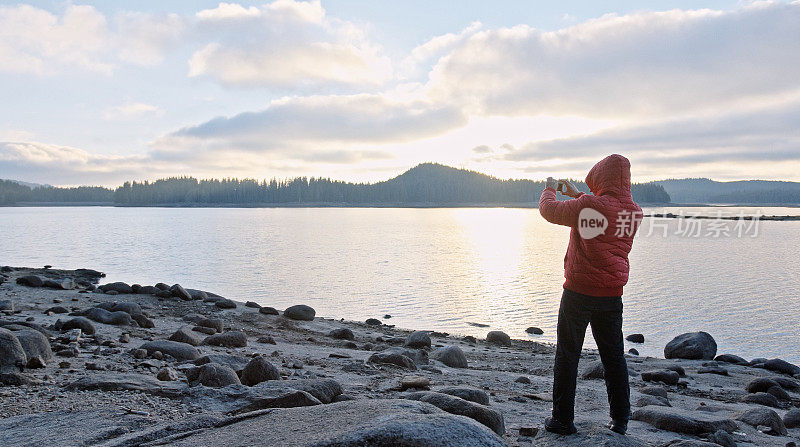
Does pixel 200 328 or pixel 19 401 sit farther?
pixel 200 328

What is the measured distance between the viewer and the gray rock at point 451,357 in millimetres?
10828

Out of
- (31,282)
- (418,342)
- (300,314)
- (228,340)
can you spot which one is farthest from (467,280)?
(228,340)

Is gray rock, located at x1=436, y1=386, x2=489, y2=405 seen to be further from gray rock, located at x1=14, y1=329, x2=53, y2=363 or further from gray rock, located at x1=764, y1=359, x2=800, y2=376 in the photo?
gray rock, located at x1=764, y1=359, x2=800, y2=376

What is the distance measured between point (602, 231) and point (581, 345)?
3.68ft

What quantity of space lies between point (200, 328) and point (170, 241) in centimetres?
4598

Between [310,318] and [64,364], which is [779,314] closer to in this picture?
[310,318]

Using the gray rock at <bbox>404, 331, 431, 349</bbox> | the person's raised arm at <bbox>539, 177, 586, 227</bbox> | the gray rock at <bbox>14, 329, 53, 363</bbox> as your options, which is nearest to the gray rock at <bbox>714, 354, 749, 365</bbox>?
the gray rock at <bbox>404, 331, 431, 349</bbox>

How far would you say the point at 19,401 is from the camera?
574 centimetres

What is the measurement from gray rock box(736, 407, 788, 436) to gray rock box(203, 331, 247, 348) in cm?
804

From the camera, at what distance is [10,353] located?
6.68 metres

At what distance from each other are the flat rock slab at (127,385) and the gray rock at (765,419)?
697 centimetres

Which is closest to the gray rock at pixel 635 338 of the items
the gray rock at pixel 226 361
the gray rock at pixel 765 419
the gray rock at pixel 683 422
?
the gray rock at pixel 765 419

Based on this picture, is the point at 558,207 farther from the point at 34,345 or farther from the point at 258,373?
the point at 34,345

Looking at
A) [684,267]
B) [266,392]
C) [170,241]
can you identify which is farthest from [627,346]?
[170,241]
